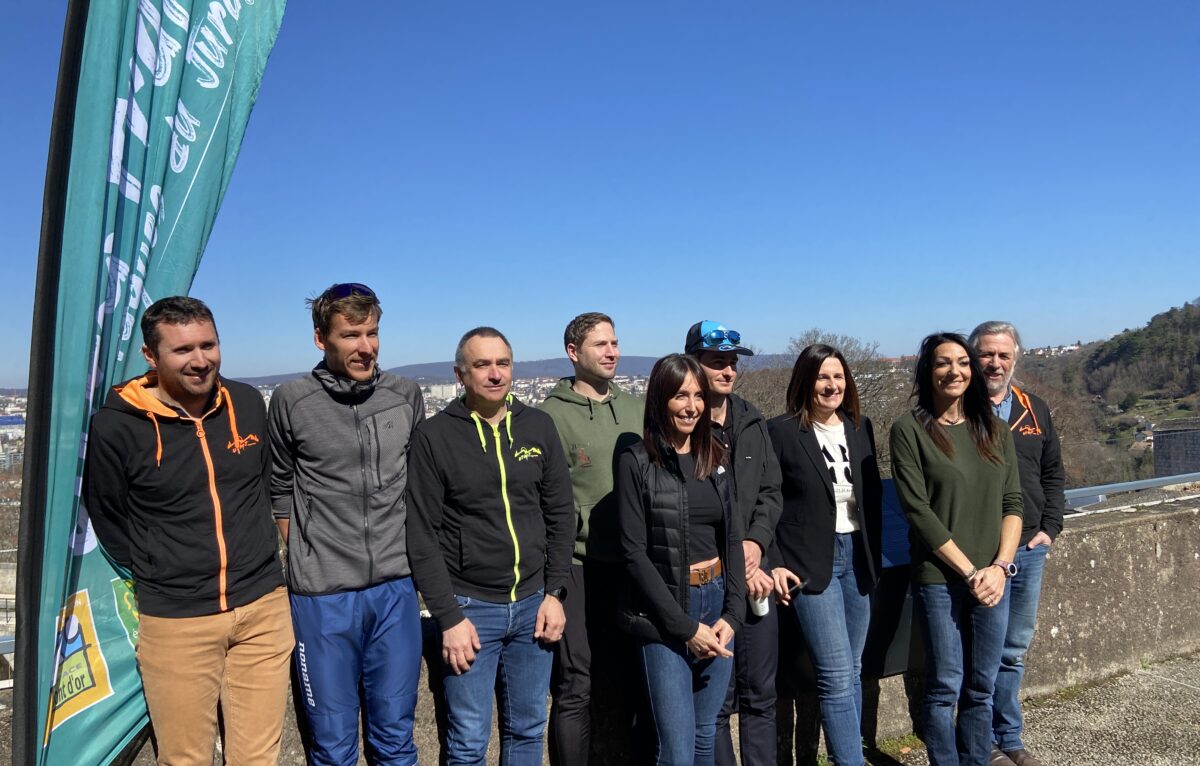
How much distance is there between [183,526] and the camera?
2.36 metres

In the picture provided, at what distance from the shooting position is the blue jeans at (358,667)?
8.25ft

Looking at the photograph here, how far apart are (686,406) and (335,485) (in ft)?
3.78

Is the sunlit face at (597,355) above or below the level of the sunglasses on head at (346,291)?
below

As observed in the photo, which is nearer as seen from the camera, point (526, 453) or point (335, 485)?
point (335, 485)

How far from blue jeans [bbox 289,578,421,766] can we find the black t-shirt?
0.93 metres

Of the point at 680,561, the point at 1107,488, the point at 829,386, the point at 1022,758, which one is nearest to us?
the point at 680,561

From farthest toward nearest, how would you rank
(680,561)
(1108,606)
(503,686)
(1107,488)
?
(1107,488) < (1108,606) < (503,686) < (680,561)

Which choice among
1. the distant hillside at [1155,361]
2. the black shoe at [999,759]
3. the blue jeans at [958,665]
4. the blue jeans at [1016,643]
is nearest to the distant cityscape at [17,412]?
the blue jeans at [958,665]

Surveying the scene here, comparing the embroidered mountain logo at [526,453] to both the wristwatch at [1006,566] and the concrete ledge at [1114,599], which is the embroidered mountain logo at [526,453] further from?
the concrete ledge at [1114,599]

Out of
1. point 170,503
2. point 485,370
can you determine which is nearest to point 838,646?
point 485,370

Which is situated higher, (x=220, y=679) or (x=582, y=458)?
(x=582, y=458)

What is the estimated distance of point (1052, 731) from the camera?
370 cm

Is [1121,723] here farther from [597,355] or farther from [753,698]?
[597,355]

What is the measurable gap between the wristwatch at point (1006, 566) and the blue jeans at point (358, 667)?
2152 mm
